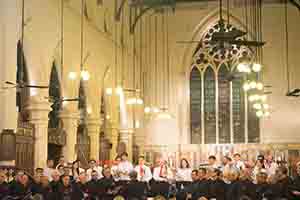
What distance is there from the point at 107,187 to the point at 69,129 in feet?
22.1

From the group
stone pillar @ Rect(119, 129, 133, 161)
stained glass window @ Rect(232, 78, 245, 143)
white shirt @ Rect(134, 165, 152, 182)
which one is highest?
stained glass window @ Rect(232, 78, 245, 143)

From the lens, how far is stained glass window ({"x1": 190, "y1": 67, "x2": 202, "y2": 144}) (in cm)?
2888

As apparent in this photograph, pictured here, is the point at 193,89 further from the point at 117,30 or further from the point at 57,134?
the point at 57,134

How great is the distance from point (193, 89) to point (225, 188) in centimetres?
1650

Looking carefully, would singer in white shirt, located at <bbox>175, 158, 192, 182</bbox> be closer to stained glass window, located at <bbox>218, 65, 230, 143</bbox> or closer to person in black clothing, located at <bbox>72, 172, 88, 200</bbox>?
person in black clothing, located at <bbox>72, 172, 88, 200</bbox>

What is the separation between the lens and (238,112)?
28.9 meters

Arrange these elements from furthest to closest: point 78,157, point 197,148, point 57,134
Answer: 1. point 197,148
2. point 78,157
3. point 57,134

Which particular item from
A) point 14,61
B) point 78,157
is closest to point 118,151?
point 78,157

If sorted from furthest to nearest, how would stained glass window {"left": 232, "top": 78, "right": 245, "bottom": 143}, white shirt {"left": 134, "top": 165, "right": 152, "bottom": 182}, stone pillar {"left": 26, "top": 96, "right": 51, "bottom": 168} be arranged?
stained glass window {"left": 232, "top": 78, "right": 245, "bottom": 143}
stone pillar {"left": 26, "top": 96, "right": 51, "bottom": 168}
white shirt {"left": 134, "top": 165, "right": 152, "bottom": 182}

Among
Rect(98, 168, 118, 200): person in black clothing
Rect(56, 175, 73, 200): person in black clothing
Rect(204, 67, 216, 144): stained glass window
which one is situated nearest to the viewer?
Rect(56, 175, 73, 200): person in black clothing

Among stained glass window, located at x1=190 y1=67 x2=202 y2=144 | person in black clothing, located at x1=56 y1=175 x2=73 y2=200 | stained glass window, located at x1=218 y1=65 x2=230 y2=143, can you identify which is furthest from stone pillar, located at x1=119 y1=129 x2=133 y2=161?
person in black clothing, located at x1=56 y1=175 x2=73 y2=200

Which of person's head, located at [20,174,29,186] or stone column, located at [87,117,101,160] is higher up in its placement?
stone column, located at [87,117,101,160]

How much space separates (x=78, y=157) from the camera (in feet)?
70.8

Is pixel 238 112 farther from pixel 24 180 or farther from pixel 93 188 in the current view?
pixel 24 180
